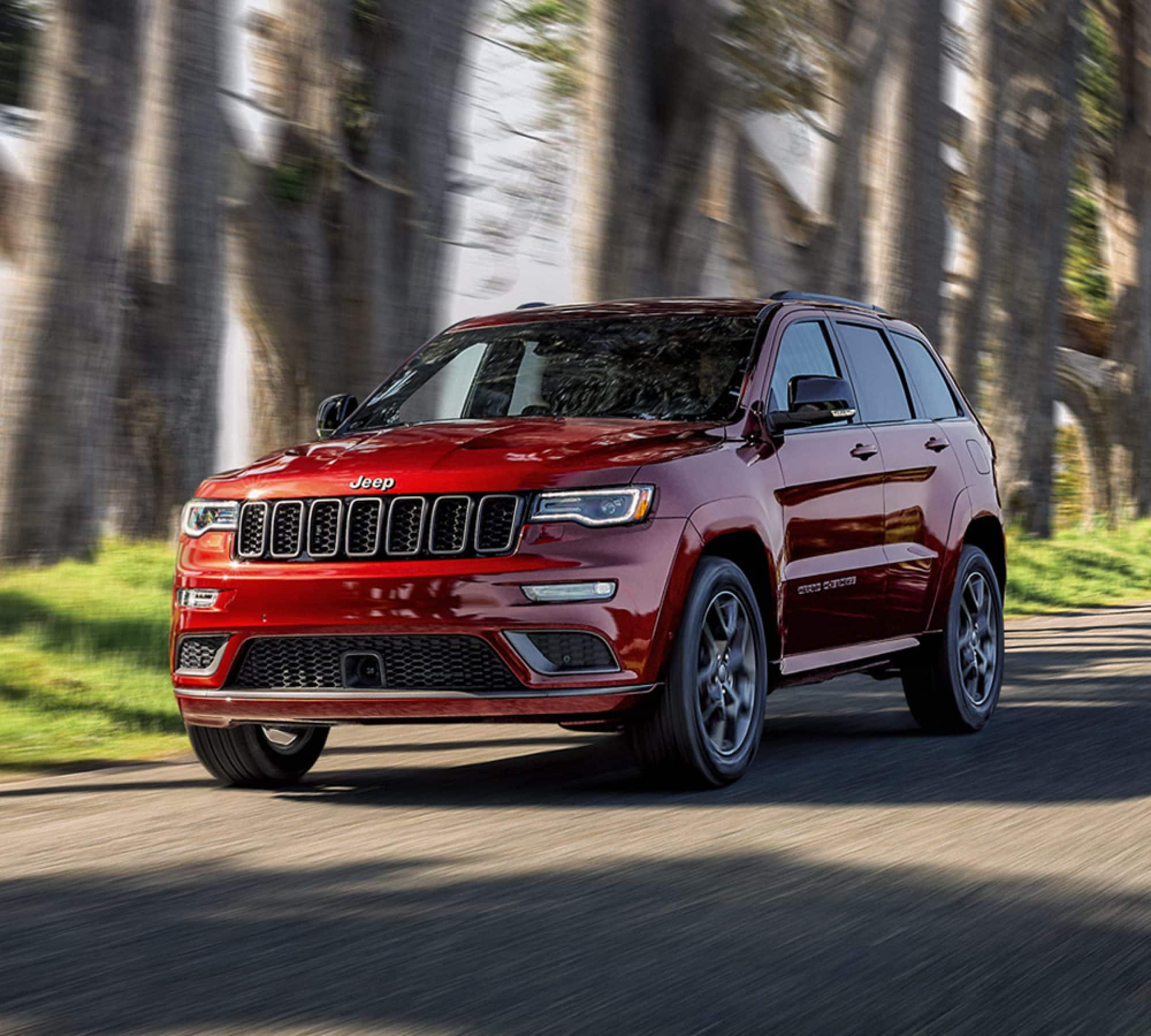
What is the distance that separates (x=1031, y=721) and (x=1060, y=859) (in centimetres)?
376

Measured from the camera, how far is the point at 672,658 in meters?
7.04

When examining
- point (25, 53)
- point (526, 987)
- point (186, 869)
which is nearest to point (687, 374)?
point (186, 869)

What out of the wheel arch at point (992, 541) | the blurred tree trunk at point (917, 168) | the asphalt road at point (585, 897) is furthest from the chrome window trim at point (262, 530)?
the blurred tree trunk at point (917, 168)

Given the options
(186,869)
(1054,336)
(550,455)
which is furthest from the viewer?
(1054,336)

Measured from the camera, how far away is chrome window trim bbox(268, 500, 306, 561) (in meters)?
7.08

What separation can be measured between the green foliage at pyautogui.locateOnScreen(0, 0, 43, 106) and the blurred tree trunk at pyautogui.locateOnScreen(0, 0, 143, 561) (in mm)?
13310

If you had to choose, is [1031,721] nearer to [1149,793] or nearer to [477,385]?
[1149,793]

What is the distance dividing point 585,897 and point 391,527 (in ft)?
6.08

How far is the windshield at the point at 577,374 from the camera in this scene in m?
8.02

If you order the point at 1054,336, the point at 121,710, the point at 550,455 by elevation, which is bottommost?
the point at 121,710

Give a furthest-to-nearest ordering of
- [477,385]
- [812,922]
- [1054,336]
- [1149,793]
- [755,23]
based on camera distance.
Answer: [1054,336] < [755,23] < [477,385] < [1149,793] < [812,922]

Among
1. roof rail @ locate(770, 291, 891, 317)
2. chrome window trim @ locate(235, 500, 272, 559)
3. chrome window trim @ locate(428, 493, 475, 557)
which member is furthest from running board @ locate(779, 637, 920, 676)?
chrome window trim @ locate(235, 500, 272, 559)

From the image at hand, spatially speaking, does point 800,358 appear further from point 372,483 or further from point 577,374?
point 372,483

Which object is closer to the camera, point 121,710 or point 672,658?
point 672,658
